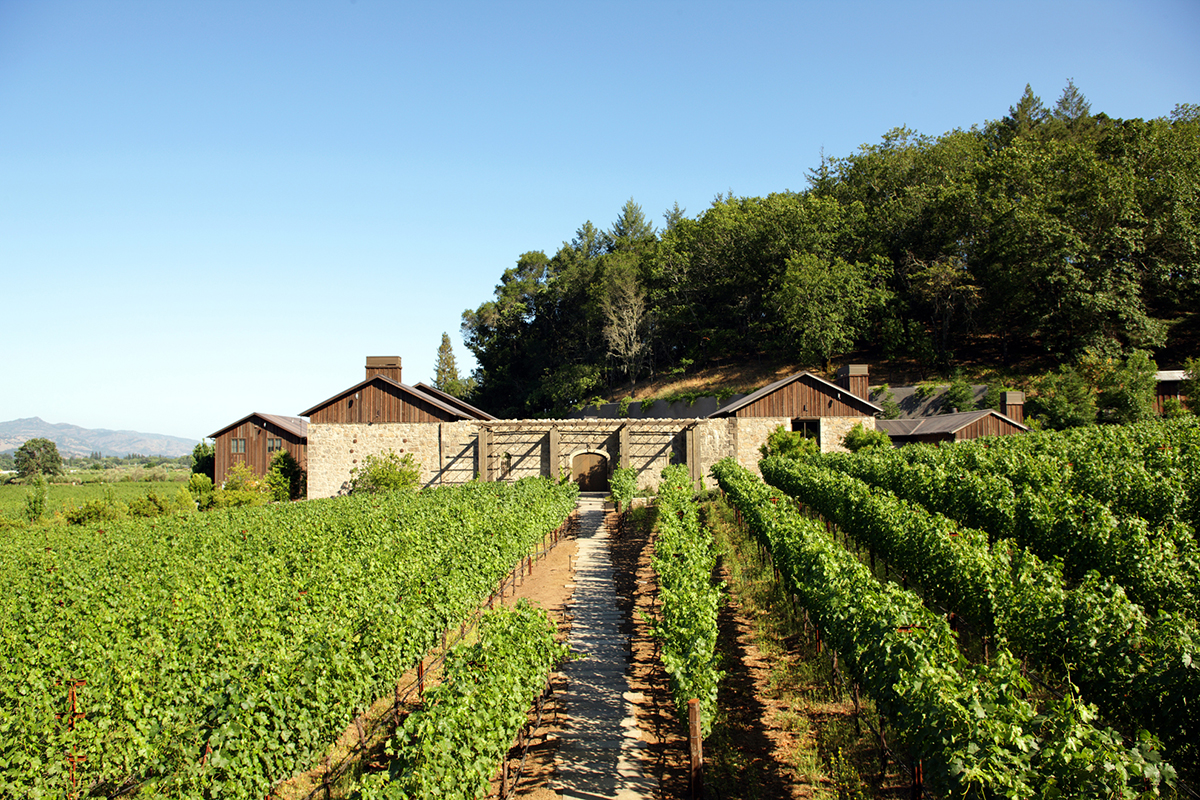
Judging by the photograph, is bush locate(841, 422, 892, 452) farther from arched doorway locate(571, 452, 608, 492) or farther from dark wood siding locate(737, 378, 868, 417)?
arched doorway locate(571, 452, 608, 492)

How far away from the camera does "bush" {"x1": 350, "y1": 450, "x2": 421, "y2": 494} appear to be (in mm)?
28750

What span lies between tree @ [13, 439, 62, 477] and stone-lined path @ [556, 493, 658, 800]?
243 ft

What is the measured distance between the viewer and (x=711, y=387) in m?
48.1

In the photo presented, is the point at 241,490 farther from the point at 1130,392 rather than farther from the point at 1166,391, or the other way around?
the point at 1166,391

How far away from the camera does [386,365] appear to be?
Answer: 33125 millimetres

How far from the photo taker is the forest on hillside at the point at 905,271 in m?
36.8

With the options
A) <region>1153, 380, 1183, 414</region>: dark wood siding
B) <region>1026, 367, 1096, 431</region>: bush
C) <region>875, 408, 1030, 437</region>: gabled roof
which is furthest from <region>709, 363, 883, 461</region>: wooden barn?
<region>1153, 380, 1183, 414</region>: dark wood siding

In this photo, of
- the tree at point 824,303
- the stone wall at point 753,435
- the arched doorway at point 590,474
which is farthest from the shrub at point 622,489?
the tree at point 824,303

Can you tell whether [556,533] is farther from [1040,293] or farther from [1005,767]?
[1040,293]

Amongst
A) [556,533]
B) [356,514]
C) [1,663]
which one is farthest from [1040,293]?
[1,663]

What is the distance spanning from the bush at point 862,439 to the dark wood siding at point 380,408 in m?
17.1

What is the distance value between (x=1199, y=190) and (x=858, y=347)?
19685 mm

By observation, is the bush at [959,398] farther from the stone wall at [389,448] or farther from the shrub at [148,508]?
the shrub at [148,508]

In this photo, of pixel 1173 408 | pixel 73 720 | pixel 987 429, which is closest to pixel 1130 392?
pixel 1173 408
